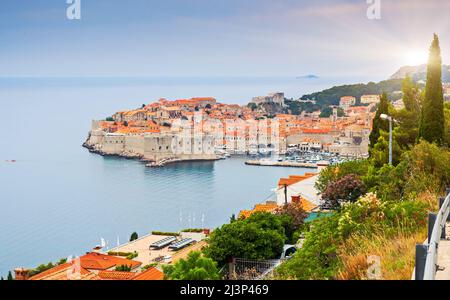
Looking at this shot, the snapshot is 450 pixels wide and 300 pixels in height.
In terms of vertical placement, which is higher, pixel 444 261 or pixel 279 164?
pixel 444 261

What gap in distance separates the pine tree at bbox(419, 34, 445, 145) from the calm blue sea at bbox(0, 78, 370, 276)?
162 inches

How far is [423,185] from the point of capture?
2207 millimetres

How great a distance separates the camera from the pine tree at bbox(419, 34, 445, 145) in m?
3.37

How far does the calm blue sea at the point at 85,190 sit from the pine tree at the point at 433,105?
4127 mm

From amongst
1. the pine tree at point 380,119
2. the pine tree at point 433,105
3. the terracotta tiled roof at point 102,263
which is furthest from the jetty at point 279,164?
the pine tree at point 433,105

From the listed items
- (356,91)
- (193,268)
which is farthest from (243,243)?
(356,91)

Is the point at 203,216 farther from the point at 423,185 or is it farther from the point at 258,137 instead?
the point at 258,137

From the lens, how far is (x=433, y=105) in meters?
3.39

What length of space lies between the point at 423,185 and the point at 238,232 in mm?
2032

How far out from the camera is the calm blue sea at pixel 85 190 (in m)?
10.3

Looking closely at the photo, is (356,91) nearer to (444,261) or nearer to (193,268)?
(193,268)

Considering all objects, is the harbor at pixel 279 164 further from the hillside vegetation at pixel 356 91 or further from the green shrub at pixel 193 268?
the green shrub at pixel 193 268

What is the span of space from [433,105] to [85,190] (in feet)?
41.7

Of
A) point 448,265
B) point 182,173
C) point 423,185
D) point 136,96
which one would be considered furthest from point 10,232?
point 136,96
